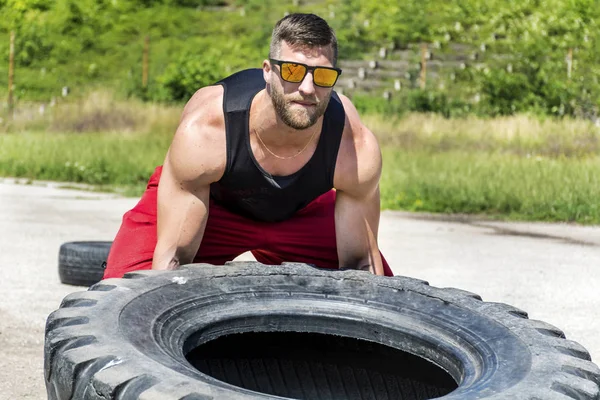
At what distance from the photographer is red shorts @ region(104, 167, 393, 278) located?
13.4ft

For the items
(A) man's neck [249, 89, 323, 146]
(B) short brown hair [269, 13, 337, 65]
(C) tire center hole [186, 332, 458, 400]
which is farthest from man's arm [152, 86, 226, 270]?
(C) tire center hole [186, 332, 458, 400]

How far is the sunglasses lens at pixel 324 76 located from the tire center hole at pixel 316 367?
84 centimetres

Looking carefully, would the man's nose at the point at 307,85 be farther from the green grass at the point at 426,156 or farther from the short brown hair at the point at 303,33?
the green grass at the point at 426,156

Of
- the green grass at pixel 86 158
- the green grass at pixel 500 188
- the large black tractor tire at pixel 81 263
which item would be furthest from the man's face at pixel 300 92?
the green grass at pixel 86 158

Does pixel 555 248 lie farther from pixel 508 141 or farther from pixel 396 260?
pixel 508 141

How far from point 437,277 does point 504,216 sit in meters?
2.91

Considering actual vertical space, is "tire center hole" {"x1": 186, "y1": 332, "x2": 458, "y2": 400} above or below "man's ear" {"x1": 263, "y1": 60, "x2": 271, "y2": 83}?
below

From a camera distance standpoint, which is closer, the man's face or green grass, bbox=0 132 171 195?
the man's face

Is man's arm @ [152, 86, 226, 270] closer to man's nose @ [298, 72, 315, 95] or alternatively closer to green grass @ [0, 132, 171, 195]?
man's nose @ [298, 72, 315, 95]

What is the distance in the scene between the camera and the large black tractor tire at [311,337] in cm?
251

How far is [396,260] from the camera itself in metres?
6.97

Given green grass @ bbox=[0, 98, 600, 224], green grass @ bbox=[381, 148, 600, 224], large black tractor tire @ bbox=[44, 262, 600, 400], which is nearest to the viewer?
large black tractor tire @ bbox=[44, 262, 600, 400]

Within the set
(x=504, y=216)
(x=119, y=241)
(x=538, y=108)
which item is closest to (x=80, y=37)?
(x=538, y=108)

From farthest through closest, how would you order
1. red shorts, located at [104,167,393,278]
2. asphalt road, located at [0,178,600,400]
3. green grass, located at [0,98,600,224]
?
1. green grass, located at [0,98,600,224]
2. asphalt road, located at [0,178,600,400]
3. red shorts, located at [104,167,393,278]
